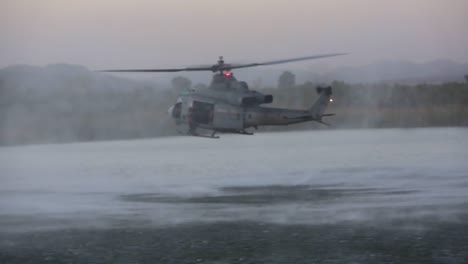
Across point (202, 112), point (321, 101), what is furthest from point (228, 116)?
point (321, 101)

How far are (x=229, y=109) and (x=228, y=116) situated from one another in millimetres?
240

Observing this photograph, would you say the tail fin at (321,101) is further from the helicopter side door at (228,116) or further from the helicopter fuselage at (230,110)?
the helicopter side door at (228,116)

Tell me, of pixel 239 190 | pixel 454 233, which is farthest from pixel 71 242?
pixel 239 190

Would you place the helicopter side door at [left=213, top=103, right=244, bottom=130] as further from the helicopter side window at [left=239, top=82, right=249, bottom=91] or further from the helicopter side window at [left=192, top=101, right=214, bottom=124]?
the helicopter side window at [left=239, top=82, right=249, bottom=91]

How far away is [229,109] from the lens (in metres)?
30.0

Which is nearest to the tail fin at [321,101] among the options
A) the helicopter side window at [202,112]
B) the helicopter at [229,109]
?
the helicopter at [229,109]

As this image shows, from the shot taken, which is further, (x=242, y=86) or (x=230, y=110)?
(x=242, y=86)

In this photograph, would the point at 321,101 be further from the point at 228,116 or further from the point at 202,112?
the point at 202,112

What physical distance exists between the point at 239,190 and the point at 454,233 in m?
10.9

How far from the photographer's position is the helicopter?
2977 centimetres

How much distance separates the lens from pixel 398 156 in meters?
44.0

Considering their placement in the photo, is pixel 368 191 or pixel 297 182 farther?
pixel 297 182

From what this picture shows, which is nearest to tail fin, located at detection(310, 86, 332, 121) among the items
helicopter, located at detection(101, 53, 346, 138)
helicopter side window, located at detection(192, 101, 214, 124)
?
helicopter, located at detection(101, 53, 346, 138)

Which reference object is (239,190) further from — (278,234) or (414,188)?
(278,234)
